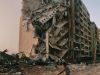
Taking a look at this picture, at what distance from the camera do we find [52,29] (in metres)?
10.5

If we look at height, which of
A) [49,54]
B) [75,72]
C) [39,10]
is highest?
[39,10]

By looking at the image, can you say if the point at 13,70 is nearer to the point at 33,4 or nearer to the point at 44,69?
the point at 44,69

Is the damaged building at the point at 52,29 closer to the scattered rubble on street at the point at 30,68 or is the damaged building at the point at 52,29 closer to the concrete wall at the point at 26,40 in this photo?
the concrete wall at the point at 26,40

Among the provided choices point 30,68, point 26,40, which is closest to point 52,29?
point 26,40

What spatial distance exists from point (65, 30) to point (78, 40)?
1.14m

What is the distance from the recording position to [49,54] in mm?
10000

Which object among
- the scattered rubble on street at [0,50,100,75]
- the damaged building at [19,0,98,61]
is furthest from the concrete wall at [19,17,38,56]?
the scattered rubble on street at [0,50,100,75]

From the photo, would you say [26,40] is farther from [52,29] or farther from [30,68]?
[30,68]

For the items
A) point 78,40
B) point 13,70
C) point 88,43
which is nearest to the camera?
point 13,70

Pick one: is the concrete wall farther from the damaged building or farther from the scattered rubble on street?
the scattered rubble on street

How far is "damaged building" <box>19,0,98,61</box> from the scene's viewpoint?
10227 millimetres

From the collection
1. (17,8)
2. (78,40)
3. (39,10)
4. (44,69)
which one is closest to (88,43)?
(78,40)

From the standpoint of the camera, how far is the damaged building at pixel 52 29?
1023 cm

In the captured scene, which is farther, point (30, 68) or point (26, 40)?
point (26, 40)
